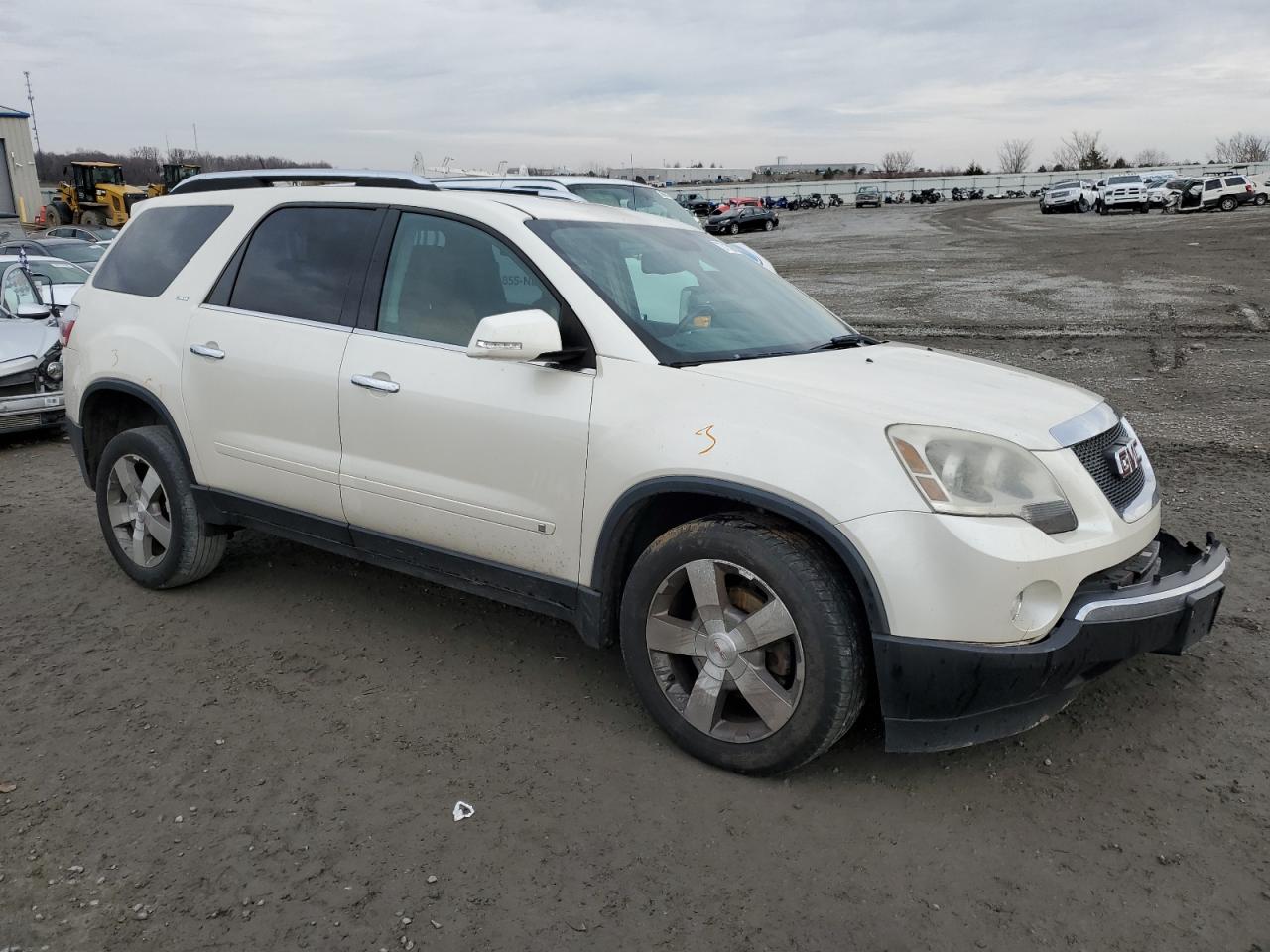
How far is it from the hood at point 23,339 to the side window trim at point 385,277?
5.79 m

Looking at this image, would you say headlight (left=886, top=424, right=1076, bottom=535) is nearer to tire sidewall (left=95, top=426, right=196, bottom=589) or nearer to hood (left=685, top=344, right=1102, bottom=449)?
hood (left=685, top=344, right=1102, bottom=449)

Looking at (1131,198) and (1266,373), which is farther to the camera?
(1131,198)

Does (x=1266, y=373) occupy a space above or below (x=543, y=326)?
below

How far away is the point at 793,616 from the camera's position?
302 centimetres

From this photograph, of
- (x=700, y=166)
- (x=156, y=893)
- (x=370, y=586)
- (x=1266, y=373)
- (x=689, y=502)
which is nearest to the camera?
(x=156, y=893)

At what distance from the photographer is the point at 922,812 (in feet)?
10.1

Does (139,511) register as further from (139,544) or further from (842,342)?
(842,342)

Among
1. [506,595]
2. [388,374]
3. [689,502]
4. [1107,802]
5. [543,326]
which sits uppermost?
[543,326]

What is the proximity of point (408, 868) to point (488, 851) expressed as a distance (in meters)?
0.22

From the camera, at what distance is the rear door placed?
4039 millimetres

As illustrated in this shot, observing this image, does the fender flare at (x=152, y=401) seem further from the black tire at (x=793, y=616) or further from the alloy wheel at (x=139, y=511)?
the black tire at (x=793, y=616)

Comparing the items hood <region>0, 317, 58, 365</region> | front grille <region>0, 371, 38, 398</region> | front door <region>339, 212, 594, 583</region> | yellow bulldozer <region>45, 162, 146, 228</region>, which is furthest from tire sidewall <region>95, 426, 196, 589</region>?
yellow bulldozer <region>45, 162, 146, 228</region>

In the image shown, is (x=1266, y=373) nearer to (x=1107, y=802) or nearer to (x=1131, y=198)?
(x=1107, y=802)

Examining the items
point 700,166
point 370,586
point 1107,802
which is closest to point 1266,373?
point 1107,802
